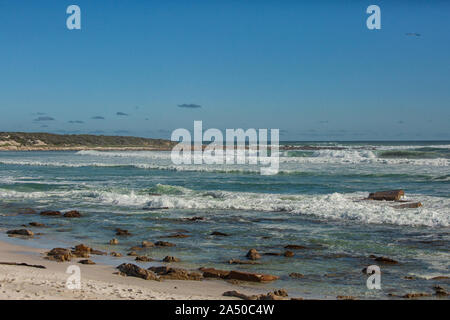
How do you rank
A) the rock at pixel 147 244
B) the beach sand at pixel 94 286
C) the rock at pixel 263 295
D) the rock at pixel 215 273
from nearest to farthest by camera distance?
1. the beach sand at pixel 94 286
2. the rock at pixel 263 295
3. the rock at pixel 215 273
4. the rock at pixel 147 244

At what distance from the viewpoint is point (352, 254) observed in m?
9.73

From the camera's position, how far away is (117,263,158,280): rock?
307 inches

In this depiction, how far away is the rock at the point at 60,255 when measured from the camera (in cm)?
926

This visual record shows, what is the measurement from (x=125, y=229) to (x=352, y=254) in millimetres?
6070

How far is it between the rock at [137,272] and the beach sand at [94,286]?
13cm

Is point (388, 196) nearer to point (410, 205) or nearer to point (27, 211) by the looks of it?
point (410, 205)

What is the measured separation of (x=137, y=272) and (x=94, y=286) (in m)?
1.22

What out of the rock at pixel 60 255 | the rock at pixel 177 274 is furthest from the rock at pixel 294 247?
the rock at pixel 60 255

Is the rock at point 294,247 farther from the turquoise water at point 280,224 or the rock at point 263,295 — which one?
the rock at point 263,295

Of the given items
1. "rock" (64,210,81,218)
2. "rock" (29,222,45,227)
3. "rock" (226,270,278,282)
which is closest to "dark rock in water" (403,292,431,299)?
"rock" (226,270,278,282)

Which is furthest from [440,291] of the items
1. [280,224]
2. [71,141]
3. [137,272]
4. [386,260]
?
[71,141]

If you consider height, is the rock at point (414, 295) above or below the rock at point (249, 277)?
below
